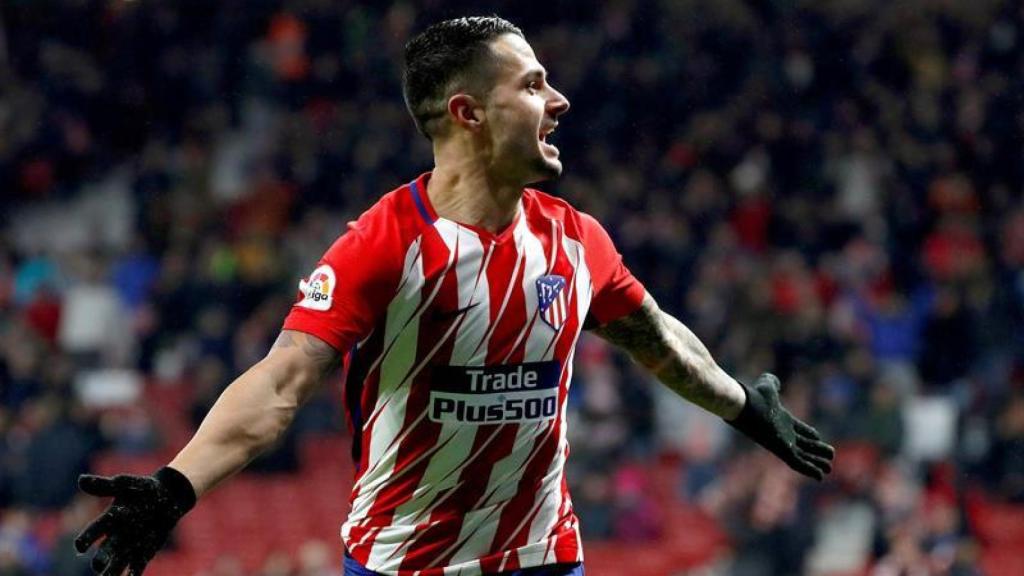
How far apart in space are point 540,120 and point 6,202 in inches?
538

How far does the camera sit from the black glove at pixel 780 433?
16.1 feet

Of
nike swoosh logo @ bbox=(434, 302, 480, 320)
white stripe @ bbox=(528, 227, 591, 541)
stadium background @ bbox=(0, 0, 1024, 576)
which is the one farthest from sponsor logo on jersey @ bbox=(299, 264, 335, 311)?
stadium background @ bbox=(0, 0, 1024, 576)

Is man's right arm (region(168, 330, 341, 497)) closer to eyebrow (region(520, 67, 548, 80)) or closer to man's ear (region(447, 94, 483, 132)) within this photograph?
man's ear (region(447, 94, 483, 132))

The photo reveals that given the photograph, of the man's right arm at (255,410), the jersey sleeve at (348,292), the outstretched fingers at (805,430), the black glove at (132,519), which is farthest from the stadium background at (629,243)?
the black glove at (132,519)

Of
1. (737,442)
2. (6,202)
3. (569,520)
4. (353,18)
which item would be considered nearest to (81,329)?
(6,202)

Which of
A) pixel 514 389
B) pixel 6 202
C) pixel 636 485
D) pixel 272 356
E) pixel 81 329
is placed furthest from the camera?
pixel 6 202

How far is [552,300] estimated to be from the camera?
4301mm

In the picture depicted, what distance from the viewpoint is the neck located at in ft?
14.0

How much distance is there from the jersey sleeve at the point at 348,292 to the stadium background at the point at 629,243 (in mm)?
7682

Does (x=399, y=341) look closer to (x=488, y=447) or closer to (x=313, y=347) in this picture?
(x=313, y=347)

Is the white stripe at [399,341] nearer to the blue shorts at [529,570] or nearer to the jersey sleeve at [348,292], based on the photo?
the jersey sleeve at [348,292]

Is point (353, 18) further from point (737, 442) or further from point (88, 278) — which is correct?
point (737, 442)

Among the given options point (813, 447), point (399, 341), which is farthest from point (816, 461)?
point (399, 341)

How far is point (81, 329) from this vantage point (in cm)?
1499
